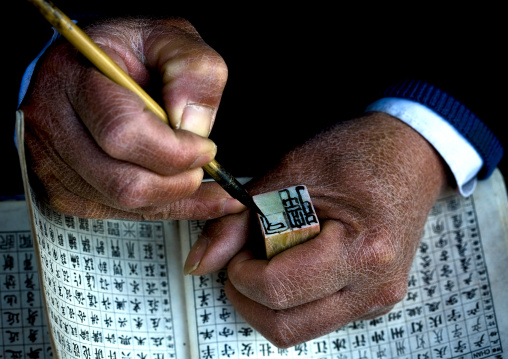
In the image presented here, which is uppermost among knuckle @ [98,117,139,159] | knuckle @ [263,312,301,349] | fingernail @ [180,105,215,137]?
fingernail @ [180,105,215,137]

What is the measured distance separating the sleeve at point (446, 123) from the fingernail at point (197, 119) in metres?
0.41

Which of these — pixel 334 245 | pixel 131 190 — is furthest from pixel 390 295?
pixel 131 190

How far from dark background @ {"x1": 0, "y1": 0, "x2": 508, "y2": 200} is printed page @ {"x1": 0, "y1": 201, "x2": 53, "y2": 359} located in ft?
0.48

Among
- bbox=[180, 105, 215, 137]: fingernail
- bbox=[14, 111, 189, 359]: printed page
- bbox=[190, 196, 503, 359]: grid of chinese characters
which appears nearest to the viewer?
bbox=[180, 105, 215, 137]: fingernail

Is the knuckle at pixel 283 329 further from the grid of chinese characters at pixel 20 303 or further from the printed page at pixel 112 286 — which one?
the grid of chinese characters at pixel 20 303

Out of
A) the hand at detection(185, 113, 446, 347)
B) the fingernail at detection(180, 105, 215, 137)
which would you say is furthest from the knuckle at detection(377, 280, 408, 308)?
the fingernail at detection(180, 105, 215, 137)

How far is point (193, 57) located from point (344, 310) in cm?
41

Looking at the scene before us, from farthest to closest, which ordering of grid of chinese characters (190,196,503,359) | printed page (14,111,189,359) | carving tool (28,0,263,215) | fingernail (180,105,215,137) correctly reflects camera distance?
1. grid of chinese characters (190,196,503,359)
2. printed page (14,111,189,359)
3. fingernail (180,105,215,137)
4. carving tool (28,0,263,215)

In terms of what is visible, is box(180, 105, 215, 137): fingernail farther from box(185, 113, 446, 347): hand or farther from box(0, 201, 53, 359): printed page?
box(0, 201, 53, 359): printed page

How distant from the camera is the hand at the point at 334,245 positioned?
2.21 feet

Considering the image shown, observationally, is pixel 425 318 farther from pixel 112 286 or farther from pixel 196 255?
pixel 112 286

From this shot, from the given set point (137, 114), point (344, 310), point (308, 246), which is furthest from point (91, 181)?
point (344, 310)

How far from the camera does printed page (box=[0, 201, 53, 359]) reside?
0.74 m

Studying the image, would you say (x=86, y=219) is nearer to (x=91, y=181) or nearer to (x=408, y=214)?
(x=91, y=181)
